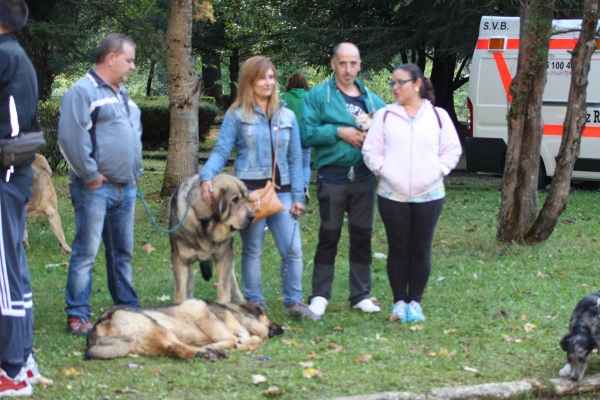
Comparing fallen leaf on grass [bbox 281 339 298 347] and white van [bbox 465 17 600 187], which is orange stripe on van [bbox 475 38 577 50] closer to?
white van [bbox 465 17 600 187]

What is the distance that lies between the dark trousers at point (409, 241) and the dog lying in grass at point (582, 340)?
138 cm

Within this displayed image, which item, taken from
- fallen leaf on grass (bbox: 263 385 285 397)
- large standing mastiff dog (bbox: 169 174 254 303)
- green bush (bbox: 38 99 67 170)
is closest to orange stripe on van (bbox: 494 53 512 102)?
green bush (bbox: 38 99 67 170)

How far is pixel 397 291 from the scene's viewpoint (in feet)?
21.1

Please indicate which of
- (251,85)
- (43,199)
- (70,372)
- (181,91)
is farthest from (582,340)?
(181,91)

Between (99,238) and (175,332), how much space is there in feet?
3.20

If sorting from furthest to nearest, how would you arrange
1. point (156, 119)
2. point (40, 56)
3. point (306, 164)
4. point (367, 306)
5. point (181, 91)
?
point (156, 119), point (40, 56), point (181, 91), point (306, 164), point (367, 306)

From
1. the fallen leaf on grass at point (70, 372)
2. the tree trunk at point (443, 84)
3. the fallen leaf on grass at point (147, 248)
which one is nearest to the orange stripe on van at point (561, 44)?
the fallen leaf on grass at point (147, 248)

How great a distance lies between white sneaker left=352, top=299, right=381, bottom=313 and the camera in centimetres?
670

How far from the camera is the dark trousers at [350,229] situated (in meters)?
6.46

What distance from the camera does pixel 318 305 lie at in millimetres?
6605

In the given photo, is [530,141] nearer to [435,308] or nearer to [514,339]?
[435,308]

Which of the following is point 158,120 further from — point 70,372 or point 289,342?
point 70,372

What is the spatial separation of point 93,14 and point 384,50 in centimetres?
714

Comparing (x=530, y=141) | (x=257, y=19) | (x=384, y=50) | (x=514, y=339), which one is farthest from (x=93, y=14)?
(x=514, y=339)
